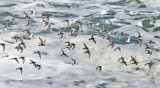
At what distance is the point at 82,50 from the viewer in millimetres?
29250

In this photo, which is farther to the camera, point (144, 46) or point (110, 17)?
point (110, 17)

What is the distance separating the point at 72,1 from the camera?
55.3m

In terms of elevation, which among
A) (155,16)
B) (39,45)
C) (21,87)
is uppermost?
(155,16)

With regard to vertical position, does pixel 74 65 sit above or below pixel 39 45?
below

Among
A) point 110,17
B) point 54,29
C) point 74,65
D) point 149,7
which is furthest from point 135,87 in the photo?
point 149,7

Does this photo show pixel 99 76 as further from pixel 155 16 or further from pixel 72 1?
pixel 72 1

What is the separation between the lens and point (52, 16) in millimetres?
43750

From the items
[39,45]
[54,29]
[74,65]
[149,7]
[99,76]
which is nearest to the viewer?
[99,76]

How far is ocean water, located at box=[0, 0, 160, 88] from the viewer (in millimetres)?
22317

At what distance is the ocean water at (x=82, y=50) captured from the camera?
22317mm

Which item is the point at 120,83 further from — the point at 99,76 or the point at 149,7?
the point at 149,7

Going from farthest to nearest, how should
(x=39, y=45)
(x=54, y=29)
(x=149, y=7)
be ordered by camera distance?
(x=149, y=7) → (x=54, y=29) → (x=39, y=45)

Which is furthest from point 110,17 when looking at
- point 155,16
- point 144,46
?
point 144,46

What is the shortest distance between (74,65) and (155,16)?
63.4 feet
